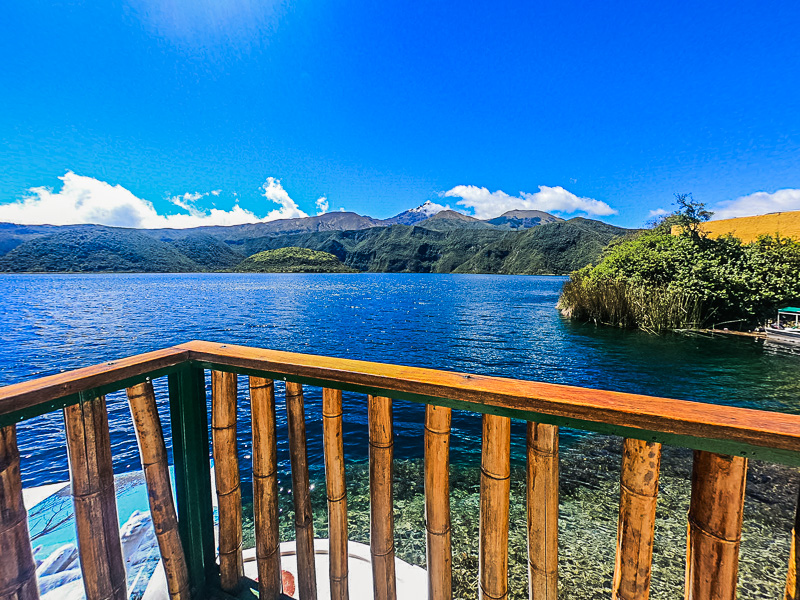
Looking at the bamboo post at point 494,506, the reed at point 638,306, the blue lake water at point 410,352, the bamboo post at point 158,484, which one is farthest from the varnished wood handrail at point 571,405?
the reed at point 638,306

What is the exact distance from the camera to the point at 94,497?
1.39 metres

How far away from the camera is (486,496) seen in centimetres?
133

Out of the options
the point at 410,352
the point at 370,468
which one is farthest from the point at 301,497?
the point at 410,352

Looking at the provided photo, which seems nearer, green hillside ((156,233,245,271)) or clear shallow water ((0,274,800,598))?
clear shallow water ((0,274,800,598))

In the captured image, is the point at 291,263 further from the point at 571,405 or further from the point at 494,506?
the point at 571,405

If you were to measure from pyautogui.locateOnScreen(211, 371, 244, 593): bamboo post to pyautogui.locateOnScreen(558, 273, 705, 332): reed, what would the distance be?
72.4ft

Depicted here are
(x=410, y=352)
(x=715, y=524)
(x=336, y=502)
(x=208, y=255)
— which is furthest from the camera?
(x=208, y=255)

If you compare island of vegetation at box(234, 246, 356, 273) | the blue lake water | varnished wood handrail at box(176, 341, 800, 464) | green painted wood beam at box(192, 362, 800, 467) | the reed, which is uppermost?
island of vegetation at box(234, 246, 356, 273)

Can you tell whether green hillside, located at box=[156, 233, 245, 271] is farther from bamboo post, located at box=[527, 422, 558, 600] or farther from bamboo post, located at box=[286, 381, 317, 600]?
bamboo post, located at box=[527, 422, 558, 600]

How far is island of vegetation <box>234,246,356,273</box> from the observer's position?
152125mm

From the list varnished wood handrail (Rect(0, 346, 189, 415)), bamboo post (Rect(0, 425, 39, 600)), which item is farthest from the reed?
bamboo post (Rect(0, 425, 39, 600))

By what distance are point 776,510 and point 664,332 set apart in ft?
55.7

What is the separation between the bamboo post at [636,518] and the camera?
1090mm

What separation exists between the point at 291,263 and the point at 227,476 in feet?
540
